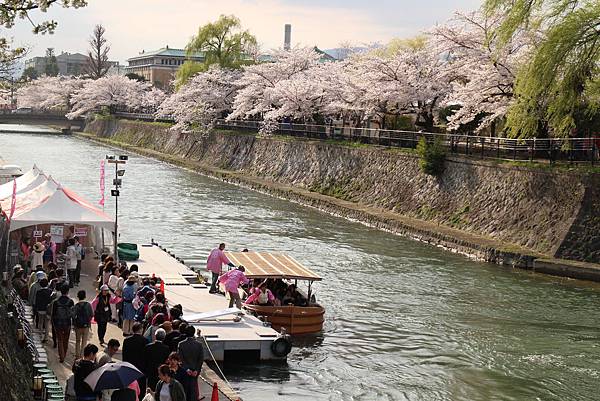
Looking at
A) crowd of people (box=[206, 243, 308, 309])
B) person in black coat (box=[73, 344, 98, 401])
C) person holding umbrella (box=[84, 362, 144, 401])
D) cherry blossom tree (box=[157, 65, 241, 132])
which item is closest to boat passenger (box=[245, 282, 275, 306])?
crowd of people (box=[206, 243, 308, 309])

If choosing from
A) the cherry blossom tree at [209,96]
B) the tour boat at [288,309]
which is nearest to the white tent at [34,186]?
the tour boat at [288,309]

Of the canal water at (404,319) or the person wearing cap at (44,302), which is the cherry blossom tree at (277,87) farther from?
the person wearing cap at (44,302)

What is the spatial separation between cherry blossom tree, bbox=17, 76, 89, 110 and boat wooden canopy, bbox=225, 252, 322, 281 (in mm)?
108236

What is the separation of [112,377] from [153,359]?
167 cm

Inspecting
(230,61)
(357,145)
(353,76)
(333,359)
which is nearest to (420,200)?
(357,145)

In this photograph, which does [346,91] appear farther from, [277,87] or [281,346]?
[281,346]

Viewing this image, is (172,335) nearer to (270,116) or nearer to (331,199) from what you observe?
(331,199)

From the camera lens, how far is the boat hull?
778 inches

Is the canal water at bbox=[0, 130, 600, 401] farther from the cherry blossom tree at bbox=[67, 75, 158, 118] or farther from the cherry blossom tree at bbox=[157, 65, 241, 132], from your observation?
the cherry blossom tree at bbox=[67, 75, 158, 118]

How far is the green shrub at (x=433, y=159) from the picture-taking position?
38625 mm

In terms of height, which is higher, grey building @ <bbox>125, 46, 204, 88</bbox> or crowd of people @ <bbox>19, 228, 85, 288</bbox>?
grey building @ <bbox>125, 46, 204, 88</bbox>

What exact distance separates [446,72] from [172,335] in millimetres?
31836

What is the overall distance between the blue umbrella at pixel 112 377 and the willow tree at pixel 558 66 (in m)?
21.5

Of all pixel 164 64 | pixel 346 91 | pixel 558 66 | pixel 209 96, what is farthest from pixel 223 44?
pixel 164 64
